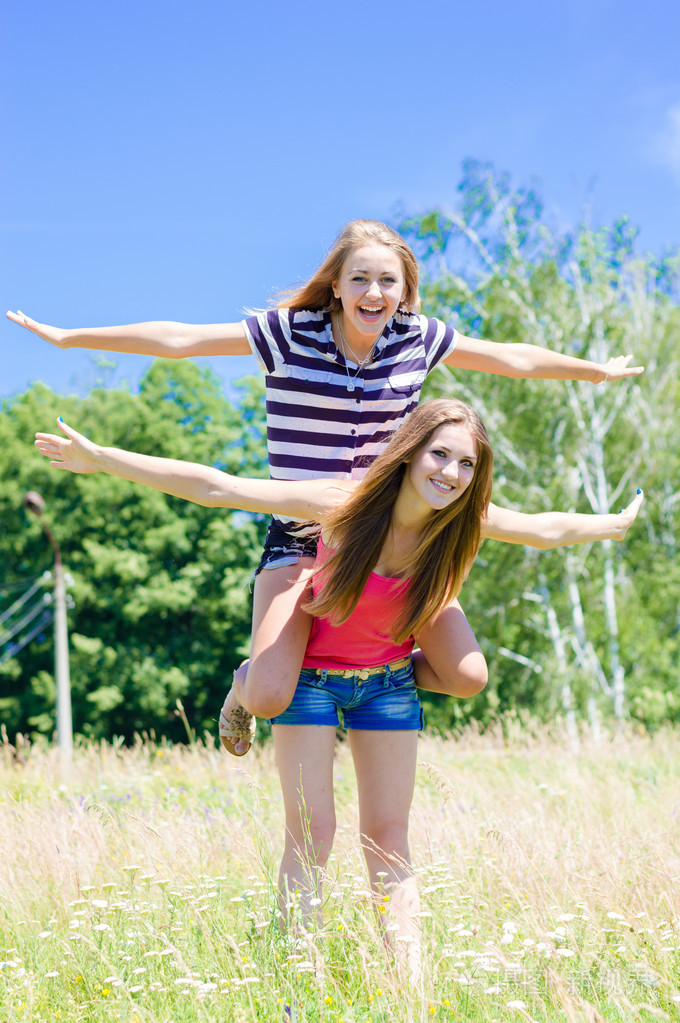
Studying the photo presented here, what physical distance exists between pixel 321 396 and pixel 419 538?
601 millimetres

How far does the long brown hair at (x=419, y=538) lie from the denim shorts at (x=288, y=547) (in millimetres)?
156

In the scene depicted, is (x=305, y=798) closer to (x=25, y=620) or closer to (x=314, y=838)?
(x=314, y=838)

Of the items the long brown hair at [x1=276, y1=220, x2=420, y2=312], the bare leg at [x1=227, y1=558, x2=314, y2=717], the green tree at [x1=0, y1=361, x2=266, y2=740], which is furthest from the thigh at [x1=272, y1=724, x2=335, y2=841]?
the green tree at [x1=0, y1=361, x2=266, y2=740]

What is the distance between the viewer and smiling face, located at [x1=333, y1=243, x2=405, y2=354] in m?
3.17

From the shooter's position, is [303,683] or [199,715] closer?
[303,683]

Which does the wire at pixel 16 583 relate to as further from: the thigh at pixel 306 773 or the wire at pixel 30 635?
the thigh at pixel 306 773

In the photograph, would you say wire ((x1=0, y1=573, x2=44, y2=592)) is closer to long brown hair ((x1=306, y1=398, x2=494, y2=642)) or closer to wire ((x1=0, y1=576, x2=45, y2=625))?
wire ((x1=0, y1=576, x2=45, y2=625))

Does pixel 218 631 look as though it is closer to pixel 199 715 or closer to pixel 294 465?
pixel 199 715

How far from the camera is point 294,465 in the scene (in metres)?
3.17

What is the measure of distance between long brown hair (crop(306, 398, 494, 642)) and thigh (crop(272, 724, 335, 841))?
0.40 metres

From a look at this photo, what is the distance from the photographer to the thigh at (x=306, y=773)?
2922 millimetres

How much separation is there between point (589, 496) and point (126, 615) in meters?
13.5

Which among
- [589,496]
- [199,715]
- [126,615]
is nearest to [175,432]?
[126,615]

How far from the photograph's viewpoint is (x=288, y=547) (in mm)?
3125
